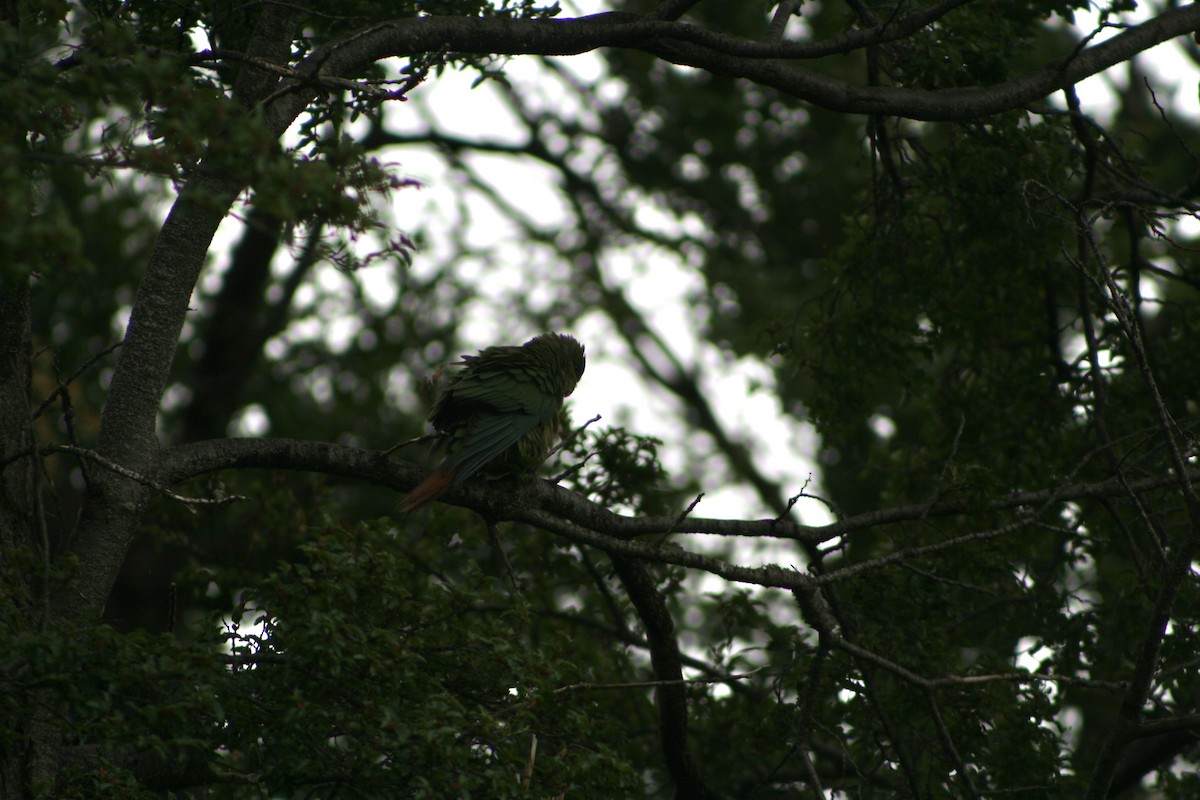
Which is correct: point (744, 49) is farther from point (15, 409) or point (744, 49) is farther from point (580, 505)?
point (15, 409)

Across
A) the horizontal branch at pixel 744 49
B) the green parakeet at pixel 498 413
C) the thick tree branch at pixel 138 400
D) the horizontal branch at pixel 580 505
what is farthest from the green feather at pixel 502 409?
the horizontal branch at pixel 744 49

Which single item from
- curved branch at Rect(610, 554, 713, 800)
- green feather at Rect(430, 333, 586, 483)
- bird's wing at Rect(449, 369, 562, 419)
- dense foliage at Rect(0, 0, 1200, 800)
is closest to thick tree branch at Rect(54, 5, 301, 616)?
dense foliage at Rect(0, 0, 1200, 800)

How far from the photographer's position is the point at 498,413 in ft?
14.6

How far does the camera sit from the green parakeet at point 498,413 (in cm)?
410

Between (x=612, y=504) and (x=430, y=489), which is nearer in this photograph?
Result: (x=430, y=489)

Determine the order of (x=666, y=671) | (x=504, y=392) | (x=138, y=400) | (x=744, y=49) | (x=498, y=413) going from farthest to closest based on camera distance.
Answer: (x=666, y=671) < (x=504, y=392) < (x=498, y=413) < (x=744, y=49) < (x=138, y=400)

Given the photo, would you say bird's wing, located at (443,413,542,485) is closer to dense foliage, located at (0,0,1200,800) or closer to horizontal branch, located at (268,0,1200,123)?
dense foliage, located at (0,0,1200,800)

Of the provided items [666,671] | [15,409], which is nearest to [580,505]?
[666,671]

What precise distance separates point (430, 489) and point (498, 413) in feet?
1.81

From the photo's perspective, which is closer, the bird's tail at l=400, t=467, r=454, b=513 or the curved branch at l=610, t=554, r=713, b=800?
the bird's tail at l=400, t=467, r=454, b=513

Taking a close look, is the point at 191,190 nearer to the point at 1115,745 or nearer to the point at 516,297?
the point at 1115,745

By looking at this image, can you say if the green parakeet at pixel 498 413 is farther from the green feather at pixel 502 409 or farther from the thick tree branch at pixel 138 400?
the thick tree branch at pixel 138 400

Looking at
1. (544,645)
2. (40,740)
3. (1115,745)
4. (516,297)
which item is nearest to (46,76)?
(40,740)

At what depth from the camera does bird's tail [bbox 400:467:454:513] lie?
3.92 m
